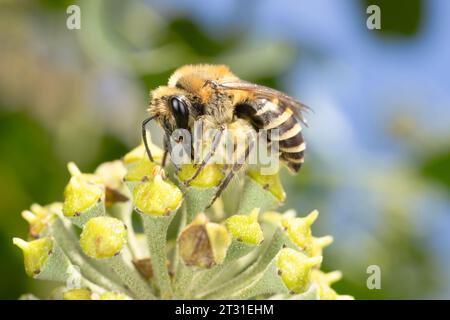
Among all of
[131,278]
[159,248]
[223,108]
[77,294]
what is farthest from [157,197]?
[223,108]

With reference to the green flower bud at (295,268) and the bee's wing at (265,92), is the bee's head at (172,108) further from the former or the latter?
the green flower bud at (295,268)

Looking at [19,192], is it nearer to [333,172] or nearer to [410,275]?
[333,172]

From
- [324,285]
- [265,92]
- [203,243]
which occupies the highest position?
[265,92]

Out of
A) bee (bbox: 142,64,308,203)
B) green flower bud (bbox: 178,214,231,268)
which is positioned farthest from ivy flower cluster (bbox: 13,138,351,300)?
bee (bbox: 142,64,308,203)

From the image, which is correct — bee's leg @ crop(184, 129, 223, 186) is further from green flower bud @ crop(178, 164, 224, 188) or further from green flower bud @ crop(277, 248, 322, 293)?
green flower bud @ crop(277, 248, 322, 293)

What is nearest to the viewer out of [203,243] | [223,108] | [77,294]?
[203,243]

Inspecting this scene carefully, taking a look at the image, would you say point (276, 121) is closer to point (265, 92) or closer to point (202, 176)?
point (265, 92)

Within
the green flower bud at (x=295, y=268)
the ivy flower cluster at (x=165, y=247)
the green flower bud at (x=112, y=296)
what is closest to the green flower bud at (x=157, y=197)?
the ivy flower cluster at (x=165, y=247)

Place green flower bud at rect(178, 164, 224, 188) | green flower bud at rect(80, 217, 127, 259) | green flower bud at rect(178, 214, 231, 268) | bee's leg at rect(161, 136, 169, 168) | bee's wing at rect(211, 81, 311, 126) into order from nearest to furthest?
green flower bud at rect(178, 214, 231, 268) < green flower bud at rect(80, 217, 127, 259) < green flower bud at rect(178, 164, 224, 188) < bee's leg at rect(161, 136, 169, 168) < bee's wing at rect(211, 81, 311, 126)
